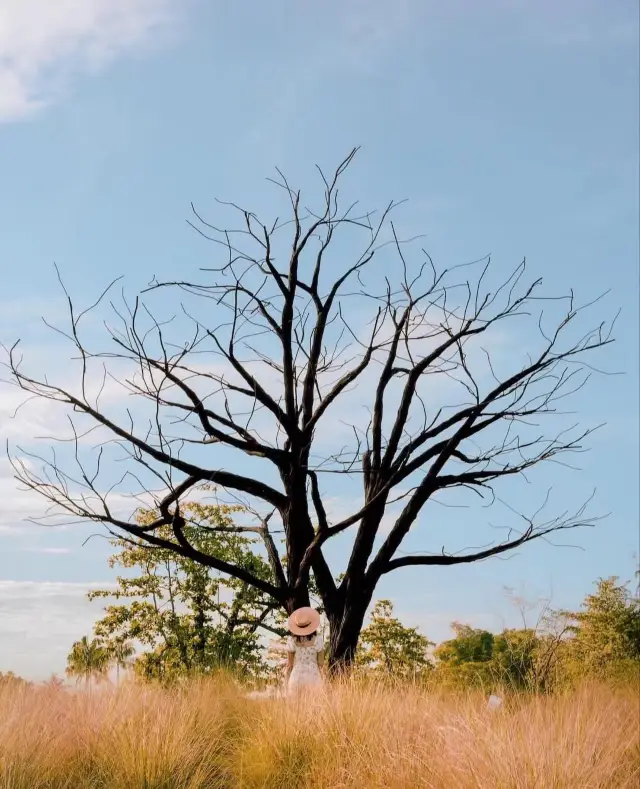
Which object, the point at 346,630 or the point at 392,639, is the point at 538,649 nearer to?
the point at 346,630

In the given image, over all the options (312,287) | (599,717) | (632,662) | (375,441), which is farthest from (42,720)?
(632,662)

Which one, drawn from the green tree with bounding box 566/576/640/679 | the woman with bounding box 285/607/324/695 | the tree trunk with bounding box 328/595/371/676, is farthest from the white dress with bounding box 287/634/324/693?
the green tree with bounding box 566/576/640/679

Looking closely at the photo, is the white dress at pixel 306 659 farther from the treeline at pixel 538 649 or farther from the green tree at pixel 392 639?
the green tree at pixel 392 639

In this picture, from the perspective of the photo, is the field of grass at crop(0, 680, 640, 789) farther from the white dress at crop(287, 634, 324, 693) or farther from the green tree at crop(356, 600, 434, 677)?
the green tree at crop(356, 600, 434, 677)

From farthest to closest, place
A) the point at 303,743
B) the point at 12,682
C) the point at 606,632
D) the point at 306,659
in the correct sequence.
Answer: the point at 606,632, the point at 306,659, the point at 12,682, the point at 303,743

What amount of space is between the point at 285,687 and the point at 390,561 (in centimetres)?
246

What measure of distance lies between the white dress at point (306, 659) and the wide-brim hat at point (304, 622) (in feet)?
0.39

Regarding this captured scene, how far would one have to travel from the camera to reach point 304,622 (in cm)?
948

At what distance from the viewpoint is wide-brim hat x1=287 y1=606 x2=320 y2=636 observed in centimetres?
947

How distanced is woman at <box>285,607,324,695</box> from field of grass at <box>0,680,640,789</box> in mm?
2040

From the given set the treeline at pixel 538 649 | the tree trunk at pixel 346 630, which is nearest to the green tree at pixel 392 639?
the treeline at pixel 538 649

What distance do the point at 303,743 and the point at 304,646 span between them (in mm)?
3418

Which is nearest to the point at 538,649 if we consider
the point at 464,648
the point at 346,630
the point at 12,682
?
the point at 346,630

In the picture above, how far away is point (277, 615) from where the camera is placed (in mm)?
18016
